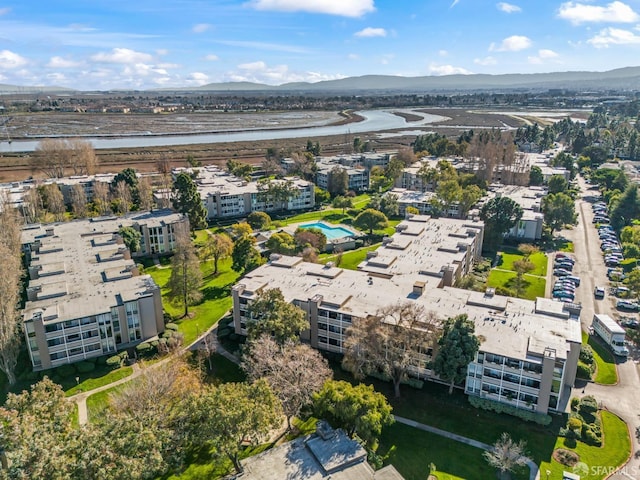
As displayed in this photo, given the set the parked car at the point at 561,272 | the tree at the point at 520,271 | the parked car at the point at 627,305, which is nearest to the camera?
the parked car at the point at 627,305

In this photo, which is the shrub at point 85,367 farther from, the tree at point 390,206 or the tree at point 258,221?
the tree at point 390,206

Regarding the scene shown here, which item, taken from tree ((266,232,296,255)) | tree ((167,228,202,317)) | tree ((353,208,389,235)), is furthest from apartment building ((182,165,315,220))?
tree ((167,228,202,317))

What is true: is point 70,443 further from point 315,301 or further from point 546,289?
point 546,289

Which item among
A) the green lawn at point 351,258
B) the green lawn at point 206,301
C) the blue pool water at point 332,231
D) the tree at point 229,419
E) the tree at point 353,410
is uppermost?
the tree at point 229,419

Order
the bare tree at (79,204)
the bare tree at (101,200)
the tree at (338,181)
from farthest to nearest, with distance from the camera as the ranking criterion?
1. the tree at (338,181)
2. the bare tree at (101,200)
3. the bare tree at (79,204)

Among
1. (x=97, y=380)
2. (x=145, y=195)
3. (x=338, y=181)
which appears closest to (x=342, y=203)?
(x=338, y=181)

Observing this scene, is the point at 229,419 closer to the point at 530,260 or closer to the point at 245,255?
the point at 245,255

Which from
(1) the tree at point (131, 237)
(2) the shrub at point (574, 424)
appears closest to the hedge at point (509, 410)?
(2) the shrub at point (574, 424)
